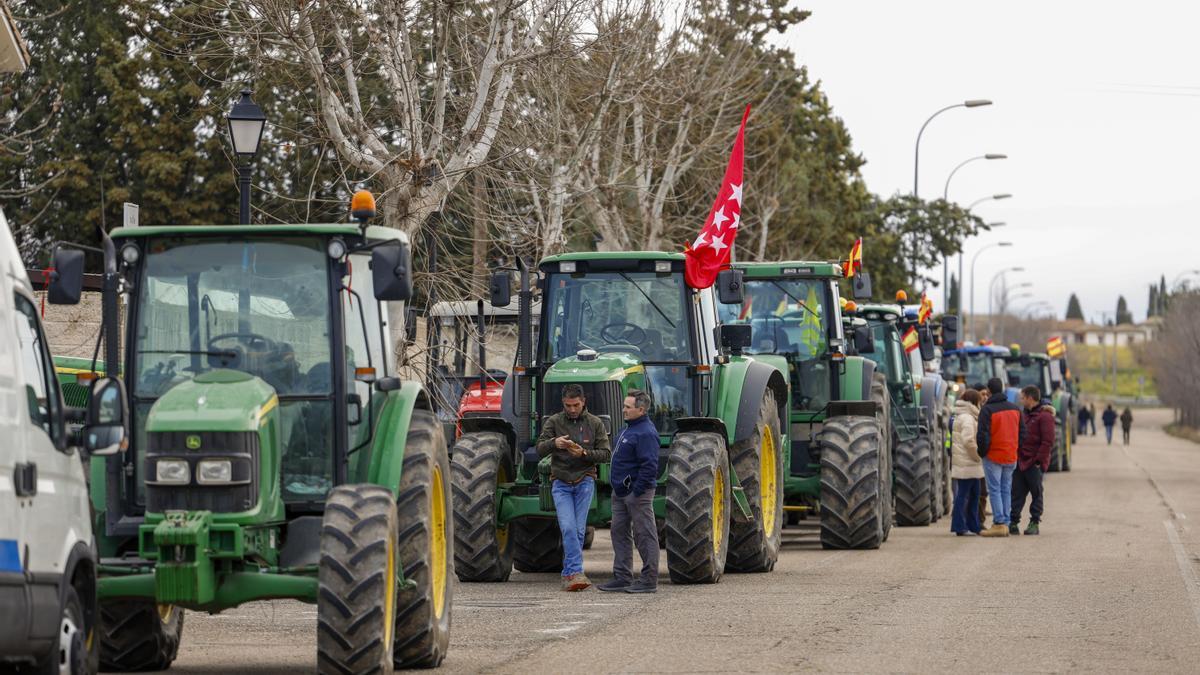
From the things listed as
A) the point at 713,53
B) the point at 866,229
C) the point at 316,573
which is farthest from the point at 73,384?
the point at 866,229

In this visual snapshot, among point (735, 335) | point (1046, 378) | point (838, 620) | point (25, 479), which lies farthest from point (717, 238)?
point (1046, 378)

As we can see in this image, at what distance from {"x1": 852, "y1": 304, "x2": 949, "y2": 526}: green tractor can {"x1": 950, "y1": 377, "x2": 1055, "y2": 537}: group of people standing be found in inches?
43.6

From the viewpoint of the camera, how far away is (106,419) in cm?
890

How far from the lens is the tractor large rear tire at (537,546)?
17.8 metres

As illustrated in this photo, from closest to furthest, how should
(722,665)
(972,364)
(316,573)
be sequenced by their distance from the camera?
(316,573) → (722,665) → (972,364)

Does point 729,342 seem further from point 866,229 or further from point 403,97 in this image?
point 866,229

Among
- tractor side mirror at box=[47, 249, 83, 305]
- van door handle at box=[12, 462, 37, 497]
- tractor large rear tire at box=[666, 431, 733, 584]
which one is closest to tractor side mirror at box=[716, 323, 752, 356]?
tractor large rear tire at box=[666, 431, 733, 584]

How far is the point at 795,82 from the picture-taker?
49.7 metres

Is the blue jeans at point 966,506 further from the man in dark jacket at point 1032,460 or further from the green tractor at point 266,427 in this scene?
the green tractor at point 266,427

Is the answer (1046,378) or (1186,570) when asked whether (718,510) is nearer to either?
(1186,570)

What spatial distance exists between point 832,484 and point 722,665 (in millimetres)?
9687

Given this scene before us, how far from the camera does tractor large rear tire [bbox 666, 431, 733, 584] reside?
15.8 m

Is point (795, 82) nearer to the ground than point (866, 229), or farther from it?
farther from it

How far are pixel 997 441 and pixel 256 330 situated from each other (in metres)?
14.6
